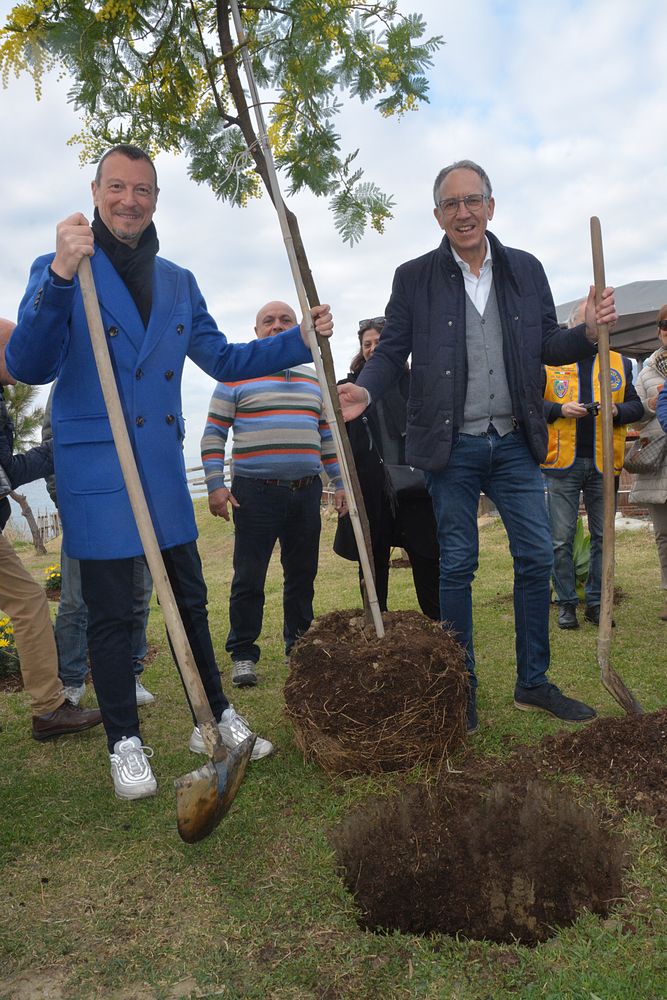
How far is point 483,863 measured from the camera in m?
2.38

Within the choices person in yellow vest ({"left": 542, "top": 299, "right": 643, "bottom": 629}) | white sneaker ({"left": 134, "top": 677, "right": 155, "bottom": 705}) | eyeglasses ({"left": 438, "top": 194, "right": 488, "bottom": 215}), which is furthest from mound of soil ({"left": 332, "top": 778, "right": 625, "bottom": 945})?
person in yellow vest ({"left": 542, "top": 299, "right": 643, "bottom": 629})

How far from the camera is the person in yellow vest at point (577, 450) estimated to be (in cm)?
493

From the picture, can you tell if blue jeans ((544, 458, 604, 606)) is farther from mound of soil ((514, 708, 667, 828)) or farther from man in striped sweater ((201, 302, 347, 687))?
mound of soil ((514, 708, 667, 828))

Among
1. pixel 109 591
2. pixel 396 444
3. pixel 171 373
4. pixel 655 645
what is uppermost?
pixel 171 373

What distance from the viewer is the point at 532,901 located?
230cm

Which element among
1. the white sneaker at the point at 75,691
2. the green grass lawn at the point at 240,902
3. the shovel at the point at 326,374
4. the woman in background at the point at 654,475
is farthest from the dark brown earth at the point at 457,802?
the woman in background at the point at 654,475

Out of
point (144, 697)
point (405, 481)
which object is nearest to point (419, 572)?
point (405, 481)

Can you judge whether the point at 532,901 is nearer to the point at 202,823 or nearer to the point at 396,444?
the point at 202,823

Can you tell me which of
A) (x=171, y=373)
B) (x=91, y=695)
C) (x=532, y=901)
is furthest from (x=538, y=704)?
(x=91, y=695)

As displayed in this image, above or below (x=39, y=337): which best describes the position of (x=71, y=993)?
below

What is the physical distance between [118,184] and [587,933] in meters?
2.79

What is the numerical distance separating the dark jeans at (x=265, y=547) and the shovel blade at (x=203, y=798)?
71.8 inches

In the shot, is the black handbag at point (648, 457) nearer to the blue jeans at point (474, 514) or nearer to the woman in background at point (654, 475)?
the woman in background at point (654, 475)

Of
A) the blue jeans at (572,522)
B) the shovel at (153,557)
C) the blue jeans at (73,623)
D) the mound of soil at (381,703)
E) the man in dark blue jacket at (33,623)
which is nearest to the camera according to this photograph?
the shovel at (153,557)
